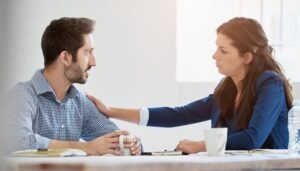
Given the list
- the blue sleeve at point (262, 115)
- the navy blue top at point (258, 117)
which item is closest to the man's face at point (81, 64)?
→ the navy blue top at point (258, 117)

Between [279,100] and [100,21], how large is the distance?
1.17 metres

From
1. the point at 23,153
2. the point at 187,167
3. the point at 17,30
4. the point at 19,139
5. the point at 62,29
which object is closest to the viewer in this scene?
the point at 17,30

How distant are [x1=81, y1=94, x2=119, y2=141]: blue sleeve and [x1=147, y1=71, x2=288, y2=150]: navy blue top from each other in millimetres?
244

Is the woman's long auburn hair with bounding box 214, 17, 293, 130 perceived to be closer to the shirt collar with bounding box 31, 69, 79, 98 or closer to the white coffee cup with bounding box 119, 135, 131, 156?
the white coffee cup with bounding box 119, 135, 131, 156

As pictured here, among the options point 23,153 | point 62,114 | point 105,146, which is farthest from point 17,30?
point 62,114

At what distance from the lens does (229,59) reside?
1955 millimetres

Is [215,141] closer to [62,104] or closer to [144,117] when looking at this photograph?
[62,104]

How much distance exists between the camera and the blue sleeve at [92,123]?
188 cm

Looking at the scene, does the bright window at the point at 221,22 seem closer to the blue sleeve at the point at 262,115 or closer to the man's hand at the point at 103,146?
the blue sleeve at the point at 262,115

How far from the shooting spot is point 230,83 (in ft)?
6.57

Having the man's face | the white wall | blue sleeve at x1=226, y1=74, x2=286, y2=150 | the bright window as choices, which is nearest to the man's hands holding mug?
blue sleeve at x1=226, y1=74, x2=286, y2=150

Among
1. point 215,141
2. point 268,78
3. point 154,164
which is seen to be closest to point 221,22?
point 268,78

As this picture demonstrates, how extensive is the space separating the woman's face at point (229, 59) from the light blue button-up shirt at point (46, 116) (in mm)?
482

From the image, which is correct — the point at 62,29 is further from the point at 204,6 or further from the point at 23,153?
the point at 204,6
